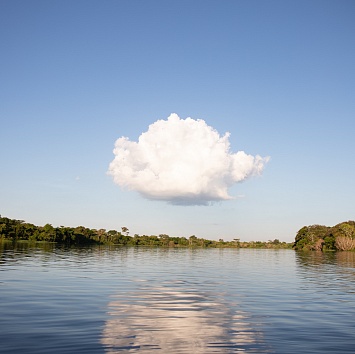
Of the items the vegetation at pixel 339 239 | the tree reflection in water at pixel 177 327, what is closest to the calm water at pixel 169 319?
the tree reflection in water at pixel 177 327

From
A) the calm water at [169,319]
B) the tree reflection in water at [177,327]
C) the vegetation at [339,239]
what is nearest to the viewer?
the tree reflection in water at [177,327]

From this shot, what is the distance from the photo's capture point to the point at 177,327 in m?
17.6

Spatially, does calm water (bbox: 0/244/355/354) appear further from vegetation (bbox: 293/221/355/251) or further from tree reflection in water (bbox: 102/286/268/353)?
vegetation (bbox: 293/221/355/251)

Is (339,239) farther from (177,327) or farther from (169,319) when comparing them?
(177,327)

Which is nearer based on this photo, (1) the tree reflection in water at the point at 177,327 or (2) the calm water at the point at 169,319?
(1) the tree reflection in water at the point at 177,327

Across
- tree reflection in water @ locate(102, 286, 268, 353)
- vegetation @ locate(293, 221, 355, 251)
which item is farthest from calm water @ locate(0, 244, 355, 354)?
vegetation @ locate(293, 221, 355, 251)

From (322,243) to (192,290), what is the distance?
186 m

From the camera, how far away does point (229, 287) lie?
1383 inches

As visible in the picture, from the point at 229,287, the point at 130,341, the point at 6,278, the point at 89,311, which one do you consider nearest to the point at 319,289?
the point at 229,287

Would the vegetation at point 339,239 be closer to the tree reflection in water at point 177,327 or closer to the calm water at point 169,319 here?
the calm water at point 169,319

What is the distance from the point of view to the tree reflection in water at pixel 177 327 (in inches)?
558

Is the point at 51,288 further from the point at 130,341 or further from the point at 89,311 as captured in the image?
the point at 130,341

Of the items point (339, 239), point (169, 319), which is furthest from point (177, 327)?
point (339, 239)

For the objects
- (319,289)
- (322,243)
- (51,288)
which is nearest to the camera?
(51,288)
